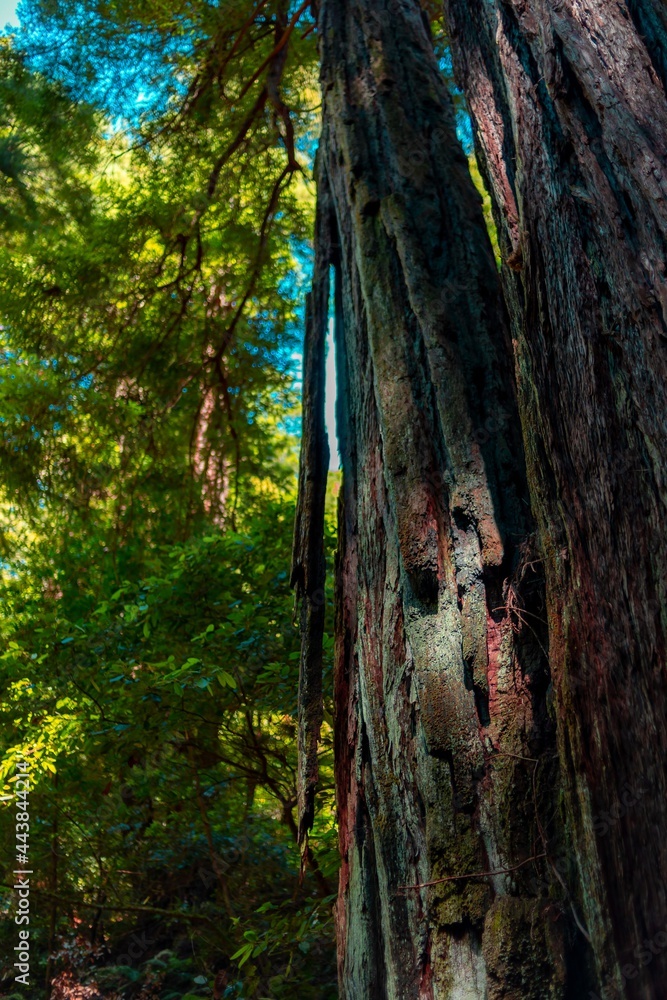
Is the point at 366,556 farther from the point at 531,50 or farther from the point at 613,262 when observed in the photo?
the point at 531,50

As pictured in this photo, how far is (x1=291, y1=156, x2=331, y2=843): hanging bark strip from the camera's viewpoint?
222 centimetres

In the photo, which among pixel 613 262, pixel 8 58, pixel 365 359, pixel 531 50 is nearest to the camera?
pixel 613 262

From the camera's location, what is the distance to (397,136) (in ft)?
8.70

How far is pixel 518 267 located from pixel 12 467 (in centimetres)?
397

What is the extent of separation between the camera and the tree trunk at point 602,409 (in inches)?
55.4

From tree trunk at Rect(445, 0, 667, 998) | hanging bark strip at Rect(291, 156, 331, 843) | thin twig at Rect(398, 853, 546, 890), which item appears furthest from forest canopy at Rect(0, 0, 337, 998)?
tree trunk at Rect(445, 0, 667, 998)

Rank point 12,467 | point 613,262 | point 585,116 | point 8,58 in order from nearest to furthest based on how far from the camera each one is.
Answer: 1. point 613,262
2. point 585,116
3. point 12,467
4. point 8,58

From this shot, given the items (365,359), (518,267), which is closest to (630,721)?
(518,267)

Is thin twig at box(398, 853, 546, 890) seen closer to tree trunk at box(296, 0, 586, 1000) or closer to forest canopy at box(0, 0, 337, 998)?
tree trunk at box(296, 0, 586, 1000)

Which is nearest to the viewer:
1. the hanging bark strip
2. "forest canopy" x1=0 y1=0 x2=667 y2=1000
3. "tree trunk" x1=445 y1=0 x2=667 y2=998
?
"tree trunk" x1=445 y1=0 x2=667 y2=998

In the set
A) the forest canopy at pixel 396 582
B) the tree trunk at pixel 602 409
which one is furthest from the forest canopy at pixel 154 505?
the tree trunk at pixel 602 409

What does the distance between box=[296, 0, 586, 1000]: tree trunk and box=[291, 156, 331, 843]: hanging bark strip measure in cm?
1

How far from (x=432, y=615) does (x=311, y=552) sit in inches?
23.7

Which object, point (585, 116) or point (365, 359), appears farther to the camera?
point (365, 359)
